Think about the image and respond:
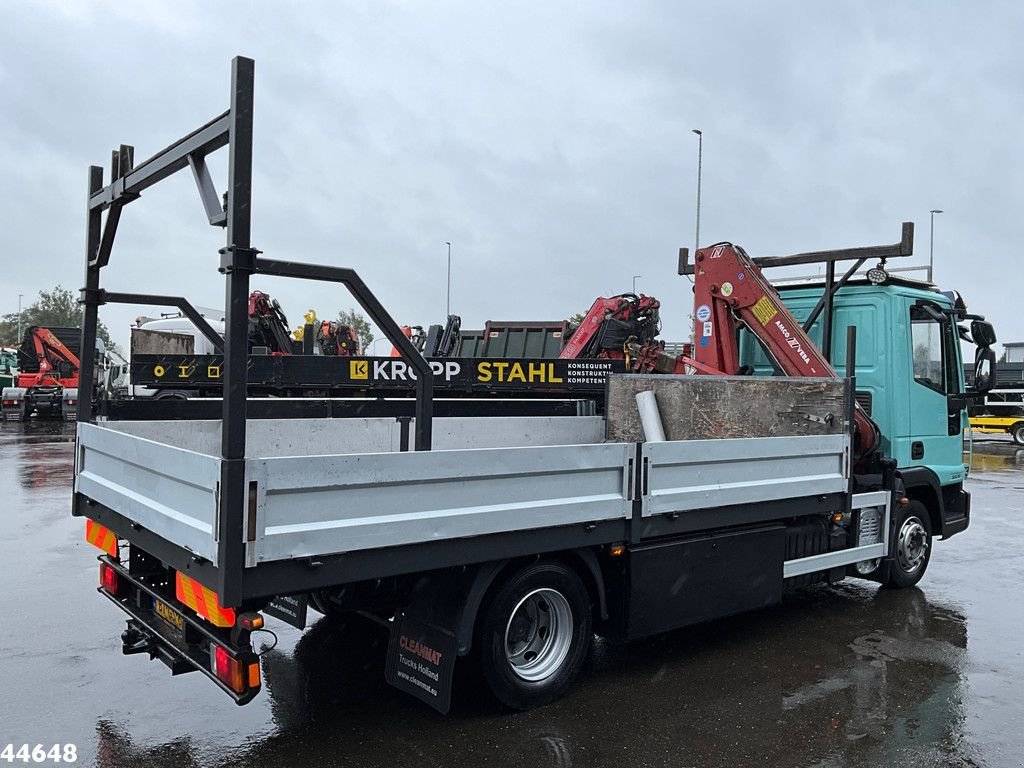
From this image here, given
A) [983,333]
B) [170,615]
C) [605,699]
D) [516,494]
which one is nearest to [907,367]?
[983,333]

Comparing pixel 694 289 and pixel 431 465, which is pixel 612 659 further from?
pixel 694 289

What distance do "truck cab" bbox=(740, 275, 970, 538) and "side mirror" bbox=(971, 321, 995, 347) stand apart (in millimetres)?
160

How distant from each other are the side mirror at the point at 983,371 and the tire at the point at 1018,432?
19.6 m

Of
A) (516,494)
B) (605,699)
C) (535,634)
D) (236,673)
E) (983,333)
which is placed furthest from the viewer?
(983,333)

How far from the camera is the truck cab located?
675 cm

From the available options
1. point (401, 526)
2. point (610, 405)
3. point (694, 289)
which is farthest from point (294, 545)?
point (694, 289)

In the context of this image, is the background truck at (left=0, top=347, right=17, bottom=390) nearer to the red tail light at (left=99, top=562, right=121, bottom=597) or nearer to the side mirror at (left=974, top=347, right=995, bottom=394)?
the red tail light at (left=99, top=562, right=121, bottom=597)

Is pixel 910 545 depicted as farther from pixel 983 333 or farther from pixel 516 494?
pixel 516 494

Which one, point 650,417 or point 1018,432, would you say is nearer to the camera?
point 650,417

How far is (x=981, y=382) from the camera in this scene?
7.21 meters

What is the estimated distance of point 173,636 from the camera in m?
4.07

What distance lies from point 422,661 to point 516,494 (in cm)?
93

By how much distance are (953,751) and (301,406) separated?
187 inches

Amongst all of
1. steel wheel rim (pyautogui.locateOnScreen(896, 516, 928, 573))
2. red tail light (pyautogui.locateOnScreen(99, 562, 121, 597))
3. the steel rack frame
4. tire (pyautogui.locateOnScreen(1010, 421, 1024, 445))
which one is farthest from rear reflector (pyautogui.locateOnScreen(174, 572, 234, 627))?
tire (pyautogui.locateOnScreen(1010, 421, 1024, 445))
